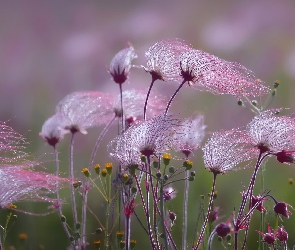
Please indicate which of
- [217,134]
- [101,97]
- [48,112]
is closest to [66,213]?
[48,112]

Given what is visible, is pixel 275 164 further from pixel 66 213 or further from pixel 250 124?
pixel 250 124

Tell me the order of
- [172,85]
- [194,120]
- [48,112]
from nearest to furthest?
[194,120]
[172,85]
[48,112]

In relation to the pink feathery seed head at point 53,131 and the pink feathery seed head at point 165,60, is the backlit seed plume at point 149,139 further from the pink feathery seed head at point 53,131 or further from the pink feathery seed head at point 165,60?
the pink feathery seed head at point 53,131

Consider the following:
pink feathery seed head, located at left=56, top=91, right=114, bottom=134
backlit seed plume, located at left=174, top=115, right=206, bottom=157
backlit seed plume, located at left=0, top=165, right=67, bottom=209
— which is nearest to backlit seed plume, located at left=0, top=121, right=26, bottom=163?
backlit seed plume, located at left=0, top=165, right=67, bottom=209

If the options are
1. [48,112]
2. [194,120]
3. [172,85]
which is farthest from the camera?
[48,112]

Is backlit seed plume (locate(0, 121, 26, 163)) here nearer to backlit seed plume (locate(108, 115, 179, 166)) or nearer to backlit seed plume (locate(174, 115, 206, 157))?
backlit seed plume (locate(108, 115, 179, 166))

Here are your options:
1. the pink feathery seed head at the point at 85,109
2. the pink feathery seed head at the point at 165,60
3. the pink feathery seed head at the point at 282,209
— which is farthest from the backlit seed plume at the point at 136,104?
the pink feathery seed head at the point at 282,209

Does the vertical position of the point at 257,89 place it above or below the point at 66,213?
above

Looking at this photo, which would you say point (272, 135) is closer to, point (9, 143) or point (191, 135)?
point (191, 135)
